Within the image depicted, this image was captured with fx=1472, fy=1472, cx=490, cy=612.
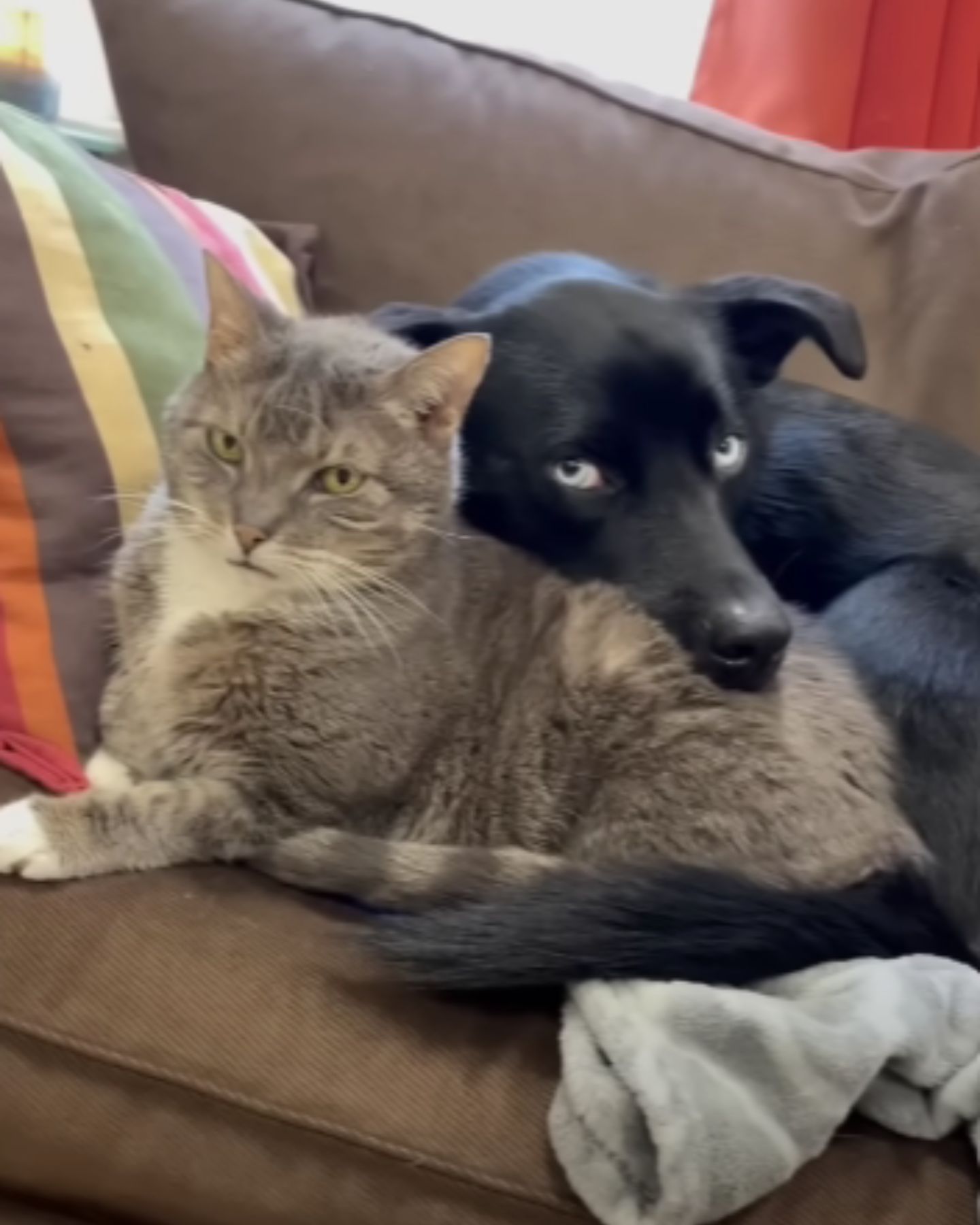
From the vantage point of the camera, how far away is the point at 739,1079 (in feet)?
2.83

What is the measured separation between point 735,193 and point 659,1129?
1.06 metres

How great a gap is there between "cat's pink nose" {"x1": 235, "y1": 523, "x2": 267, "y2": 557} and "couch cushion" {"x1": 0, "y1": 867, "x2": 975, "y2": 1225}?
0.28 meters

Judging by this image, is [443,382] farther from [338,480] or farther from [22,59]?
[22,59]

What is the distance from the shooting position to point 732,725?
3.62ft

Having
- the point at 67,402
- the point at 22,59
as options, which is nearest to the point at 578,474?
the point at 67,402

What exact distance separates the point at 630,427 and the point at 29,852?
1.90 feet

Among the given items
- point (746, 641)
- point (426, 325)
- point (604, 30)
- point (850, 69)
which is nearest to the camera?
point (746, 641)

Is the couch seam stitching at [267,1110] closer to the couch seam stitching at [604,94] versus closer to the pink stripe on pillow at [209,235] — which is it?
the pink stripe on pillow at [209,235]

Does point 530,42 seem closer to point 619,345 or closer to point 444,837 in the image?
point 619,345

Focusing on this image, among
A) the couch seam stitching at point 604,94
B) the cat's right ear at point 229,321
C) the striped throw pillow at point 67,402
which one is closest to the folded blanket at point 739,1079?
the striped throw pillow at point 67,402

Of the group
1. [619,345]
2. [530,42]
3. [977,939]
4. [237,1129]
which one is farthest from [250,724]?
[530,42]

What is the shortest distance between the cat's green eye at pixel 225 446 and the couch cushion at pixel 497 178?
1.62 feet

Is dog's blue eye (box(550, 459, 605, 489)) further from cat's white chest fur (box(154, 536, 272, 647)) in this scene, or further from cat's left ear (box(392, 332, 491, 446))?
cat's white chest fur (box(154, 536, 272, 647))

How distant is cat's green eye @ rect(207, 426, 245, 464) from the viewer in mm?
1130
